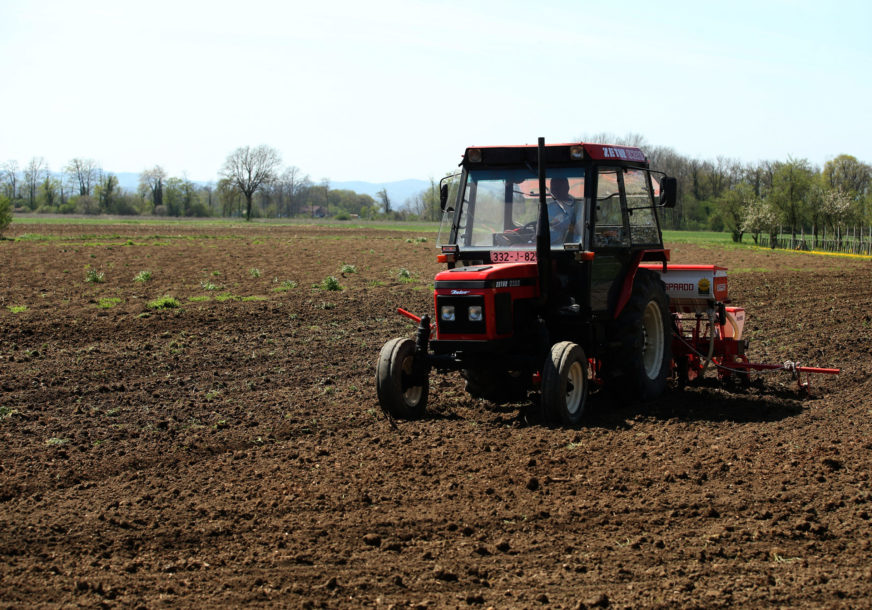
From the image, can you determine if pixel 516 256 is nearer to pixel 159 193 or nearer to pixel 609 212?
pixel 609 212

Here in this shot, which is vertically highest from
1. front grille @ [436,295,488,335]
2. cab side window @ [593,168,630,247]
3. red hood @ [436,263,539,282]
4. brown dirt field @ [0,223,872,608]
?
cab side window @ [593,168,630,247]

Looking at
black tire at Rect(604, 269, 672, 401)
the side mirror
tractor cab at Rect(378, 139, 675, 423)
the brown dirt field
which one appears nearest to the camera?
the brown dirt field

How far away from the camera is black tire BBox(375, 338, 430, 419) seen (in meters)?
8.13

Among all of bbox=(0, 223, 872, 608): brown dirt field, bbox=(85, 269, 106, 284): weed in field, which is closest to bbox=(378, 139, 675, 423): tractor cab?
bbox=(0, 223, 872, 608): brown dirt field

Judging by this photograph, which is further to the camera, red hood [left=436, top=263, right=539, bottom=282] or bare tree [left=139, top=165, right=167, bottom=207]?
bare tree [left=139, top=165, right=167, bottom=207]

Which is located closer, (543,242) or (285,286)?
(543,242)

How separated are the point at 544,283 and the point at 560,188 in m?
0.99

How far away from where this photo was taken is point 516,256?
836 cm

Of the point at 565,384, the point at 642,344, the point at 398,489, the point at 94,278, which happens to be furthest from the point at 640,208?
the point at 94,278

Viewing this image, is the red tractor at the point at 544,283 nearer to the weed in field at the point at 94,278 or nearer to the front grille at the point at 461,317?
the front grille at the point at 461,317

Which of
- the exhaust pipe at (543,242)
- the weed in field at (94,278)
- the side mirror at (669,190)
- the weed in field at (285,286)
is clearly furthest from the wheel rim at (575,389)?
the weed in field at (94,278)

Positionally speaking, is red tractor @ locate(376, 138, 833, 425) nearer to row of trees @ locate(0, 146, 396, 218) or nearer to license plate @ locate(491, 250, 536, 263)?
license plate @ locate(491, 250, 536, 263)

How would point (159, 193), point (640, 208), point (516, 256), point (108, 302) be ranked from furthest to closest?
point (159, 193) → point (108, 302) → point (640, 208) → point (516, 256)

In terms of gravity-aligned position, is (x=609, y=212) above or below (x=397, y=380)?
above
